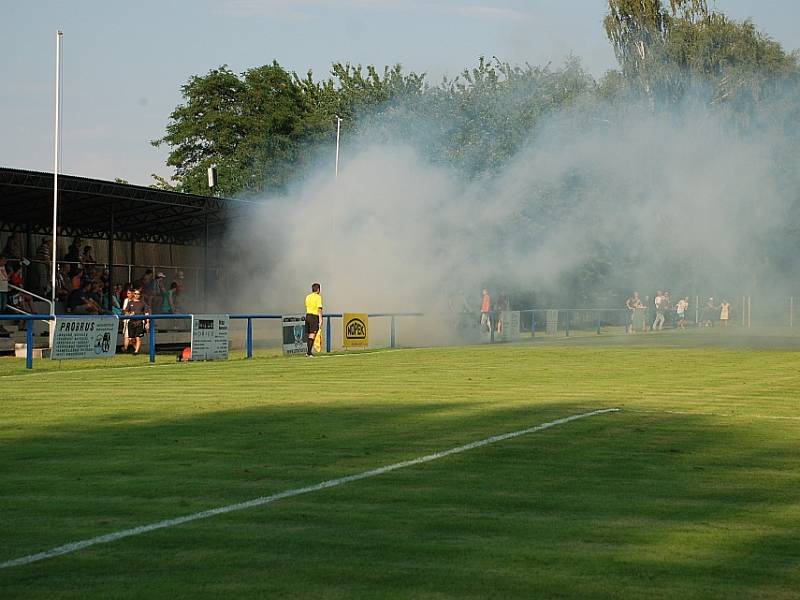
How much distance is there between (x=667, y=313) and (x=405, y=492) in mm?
58121

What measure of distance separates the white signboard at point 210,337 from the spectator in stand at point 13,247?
1358cm

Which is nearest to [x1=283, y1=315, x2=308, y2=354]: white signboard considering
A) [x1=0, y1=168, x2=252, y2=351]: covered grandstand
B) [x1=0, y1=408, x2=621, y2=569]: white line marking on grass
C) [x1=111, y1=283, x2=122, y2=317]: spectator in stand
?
[x1=111, y1=283, x2=122, y2=317]: spectator in stand

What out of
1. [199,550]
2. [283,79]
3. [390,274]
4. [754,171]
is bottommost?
[199,550]

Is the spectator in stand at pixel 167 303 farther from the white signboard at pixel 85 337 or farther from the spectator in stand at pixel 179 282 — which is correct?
the white signboard at pixel 85 337

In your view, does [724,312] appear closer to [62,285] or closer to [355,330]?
[355,330]

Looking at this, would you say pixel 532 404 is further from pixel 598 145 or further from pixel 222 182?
pixel 222 182

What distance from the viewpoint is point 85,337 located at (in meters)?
26.3

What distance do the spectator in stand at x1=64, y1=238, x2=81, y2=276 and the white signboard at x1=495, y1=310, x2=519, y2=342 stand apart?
1504cm

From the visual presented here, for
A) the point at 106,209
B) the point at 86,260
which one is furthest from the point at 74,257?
the point at 106,209

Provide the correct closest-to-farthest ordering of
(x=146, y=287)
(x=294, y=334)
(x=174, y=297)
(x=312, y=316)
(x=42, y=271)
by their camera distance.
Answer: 1. (x=312, y=316)
2. (x=294, y=334)
3. (x=146, y=287)
4. (x=42, y=271)
5. (x=174, y=297)

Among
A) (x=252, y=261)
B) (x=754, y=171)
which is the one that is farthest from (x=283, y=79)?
(x=754, y=171)

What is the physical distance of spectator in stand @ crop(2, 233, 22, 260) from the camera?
134ft

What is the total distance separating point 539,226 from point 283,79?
46.1 m

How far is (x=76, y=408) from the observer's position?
16578 mm
